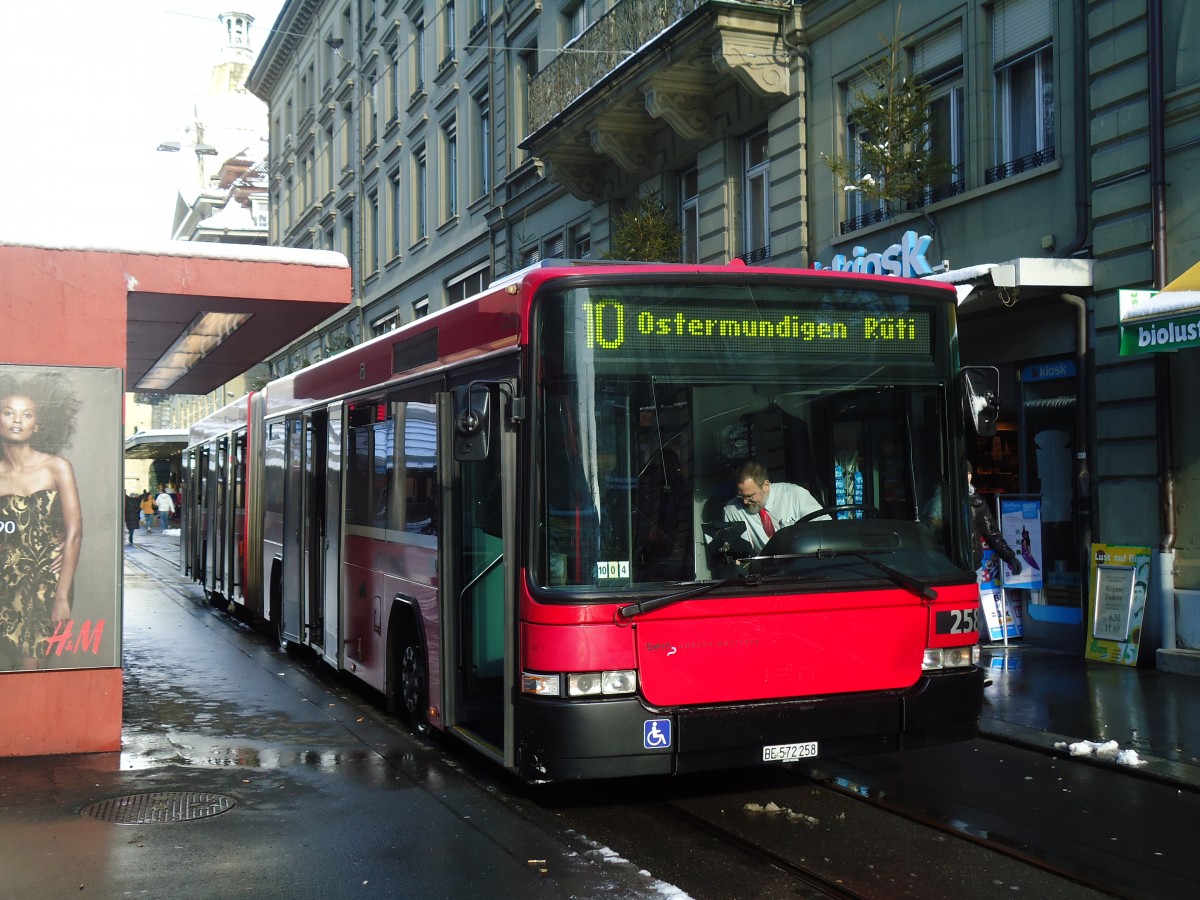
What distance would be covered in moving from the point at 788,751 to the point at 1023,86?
9658 mm

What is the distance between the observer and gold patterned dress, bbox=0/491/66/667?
8.03 m

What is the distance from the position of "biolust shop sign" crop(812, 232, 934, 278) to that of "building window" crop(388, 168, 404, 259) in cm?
2025

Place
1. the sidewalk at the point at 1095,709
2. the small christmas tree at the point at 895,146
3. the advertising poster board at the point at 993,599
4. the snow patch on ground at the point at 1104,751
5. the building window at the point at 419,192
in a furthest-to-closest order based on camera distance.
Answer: the building window at the point at 419,192
the small christmas tree at the point at 895,146
the advertising poster board at the point at 993,599
the sidewalk at the point at 1095,709
the snow patch on ground at the point at 1104,751

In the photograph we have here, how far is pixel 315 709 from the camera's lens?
10008 millimetres

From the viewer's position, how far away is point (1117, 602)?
467 inches

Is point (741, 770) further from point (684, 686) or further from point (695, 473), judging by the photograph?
point (695, 473)

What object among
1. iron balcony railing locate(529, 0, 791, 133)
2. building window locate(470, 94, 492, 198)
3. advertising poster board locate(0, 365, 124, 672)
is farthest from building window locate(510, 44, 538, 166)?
advertising poster board locate(0, 365, 124, 672)

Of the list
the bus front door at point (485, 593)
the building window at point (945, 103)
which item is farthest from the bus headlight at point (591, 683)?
the building window at point (945, 103)

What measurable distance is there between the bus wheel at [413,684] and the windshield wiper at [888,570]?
2.82m

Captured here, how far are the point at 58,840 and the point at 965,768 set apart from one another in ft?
15.8

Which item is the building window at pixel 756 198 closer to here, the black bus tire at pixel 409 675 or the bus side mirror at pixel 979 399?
the black bus tire at pixel 409 675

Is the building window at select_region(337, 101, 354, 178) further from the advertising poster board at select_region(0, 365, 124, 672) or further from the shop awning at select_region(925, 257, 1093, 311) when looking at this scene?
the advertising poster board at select_region(0, 365, 124, 672)

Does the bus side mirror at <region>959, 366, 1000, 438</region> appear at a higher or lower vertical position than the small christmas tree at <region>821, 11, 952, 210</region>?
lower

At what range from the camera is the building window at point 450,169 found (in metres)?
29.9
